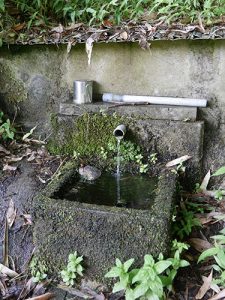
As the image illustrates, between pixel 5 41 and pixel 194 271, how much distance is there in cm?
311

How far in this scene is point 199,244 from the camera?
9.61 ft

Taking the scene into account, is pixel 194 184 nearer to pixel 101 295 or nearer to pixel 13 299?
pixel 101 295

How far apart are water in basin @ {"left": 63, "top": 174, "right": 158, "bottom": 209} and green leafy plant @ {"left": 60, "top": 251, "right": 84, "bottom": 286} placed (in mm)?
538

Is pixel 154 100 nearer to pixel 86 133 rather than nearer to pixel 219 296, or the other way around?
pixel 86 133

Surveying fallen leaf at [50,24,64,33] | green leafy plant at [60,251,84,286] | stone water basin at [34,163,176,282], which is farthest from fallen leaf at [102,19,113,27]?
green leafy plant at [60,251,84,286]

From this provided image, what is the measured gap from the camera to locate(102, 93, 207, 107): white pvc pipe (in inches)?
137

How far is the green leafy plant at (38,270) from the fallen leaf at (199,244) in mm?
1327

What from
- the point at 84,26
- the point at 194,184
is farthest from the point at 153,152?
the point at 84,26

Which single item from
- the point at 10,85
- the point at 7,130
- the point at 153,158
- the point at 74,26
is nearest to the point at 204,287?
the point at 153,158

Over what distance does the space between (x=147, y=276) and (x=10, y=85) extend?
290cm

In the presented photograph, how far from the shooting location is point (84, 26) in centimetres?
360

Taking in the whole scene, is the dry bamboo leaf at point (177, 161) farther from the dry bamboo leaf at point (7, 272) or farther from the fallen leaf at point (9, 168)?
the dry bamboo leaf at point (7, 272)

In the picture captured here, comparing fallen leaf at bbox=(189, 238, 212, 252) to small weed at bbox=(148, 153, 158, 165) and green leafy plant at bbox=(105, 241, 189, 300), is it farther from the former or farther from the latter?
small weed at bbox=(148, 153, 158, 165)

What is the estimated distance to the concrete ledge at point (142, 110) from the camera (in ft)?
11.3
